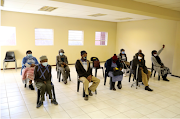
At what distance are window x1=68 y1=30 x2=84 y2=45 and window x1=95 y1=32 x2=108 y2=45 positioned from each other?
1.12 meters

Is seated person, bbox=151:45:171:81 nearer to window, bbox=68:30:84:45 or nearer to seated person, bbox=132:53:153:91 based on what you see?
seated person, bbox=132:53:153:91

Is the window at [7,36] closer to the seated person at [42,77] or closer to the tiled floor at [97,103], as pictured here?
the tiled floor at [97,103]

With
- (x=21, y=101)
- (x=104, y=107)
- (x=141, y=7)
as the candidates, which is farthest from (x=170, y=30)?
(x=21, y=101)

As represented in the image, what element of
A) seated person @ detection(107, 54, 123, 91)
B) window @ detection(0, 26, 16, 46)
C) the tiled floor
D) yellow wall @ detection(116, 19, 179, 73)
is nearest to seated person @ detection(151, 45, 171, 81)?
the tiled floor

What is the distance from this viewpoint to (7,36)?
24.3 ft

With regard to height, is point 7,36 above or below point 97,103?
above

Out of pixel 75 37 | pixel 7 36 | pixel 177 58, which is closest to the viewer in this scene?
pixel 177 58

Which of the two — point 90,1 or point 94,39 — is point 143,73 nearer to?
point 90,1

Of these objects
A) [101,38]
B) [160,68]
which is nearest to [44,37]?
[101,38]

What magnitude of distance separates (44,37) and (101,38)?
3.91 metres

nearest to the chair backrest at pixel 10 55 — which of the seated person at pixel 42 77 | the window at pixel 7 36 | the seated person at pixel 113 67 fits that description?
the window at pixel 7 36

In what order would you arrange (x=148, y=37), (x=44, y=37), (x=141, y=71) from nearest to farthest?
(x=141, y=71)
(x=44, y=37)
(x=148, y=37)

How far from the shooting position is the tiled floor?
3.27 metres

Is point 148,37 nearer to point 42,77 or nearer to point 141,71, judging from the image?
point 141,71
